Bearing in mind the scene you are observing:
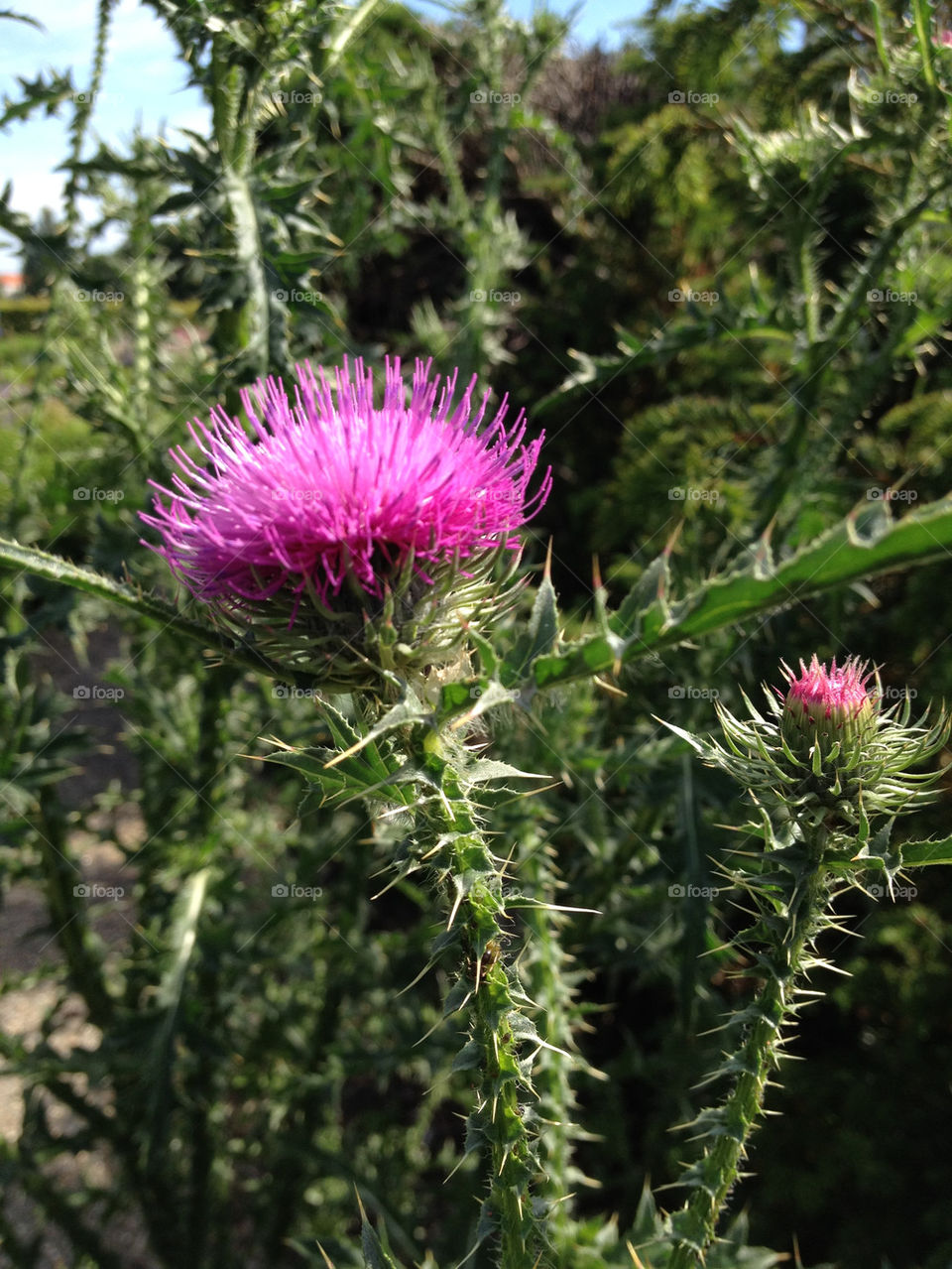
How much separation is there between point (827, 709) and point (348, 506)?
906 millimetres

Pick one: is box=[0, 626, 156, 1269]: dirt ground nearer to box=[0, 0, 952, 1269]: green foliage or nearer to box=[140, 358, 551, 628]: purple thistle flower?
box=[0, 0, 952, 1269]: green foliage

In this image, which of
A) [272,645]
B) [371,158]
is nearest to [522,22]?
[371,158]

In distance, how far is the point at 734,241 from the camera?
20.3ft

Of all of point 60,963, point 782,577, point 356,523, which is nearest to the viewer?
point 782,577

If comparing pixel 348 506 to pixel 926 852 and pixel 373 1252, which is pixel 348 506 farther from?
pixel 373 1252

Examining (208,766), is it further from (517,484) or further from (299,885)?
(517,484)

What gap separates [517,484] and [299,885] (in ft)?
7.27

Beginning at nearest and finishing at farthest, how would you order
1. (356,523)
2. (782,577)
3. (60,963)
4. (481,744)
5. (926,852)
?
(782,577)
(926,852)
(356,523)
(481,744)
(60,963)

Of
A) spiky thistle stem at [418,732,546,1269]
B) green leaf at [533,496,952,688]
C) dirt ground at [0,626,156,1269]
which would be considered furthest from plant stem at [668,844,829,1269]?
dirt ground at [0,626,156,1269]

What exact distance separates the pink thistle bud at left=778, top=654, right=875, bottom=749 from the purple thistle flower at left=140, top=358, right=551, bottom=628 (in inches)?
23.1

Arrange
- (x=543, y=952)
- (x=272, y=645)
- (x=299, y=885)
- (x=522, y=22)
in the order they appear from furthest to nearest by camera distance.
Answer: (x=522, y=22) → (x=299, y=885) → (x=543, y=952) → (x=272, y=645)

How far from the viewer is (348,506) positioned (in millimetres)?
1521

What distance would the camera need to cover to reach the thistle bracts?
1.41 metres

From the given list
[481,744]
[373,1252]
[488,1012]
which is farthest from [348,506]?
[373,1252]
